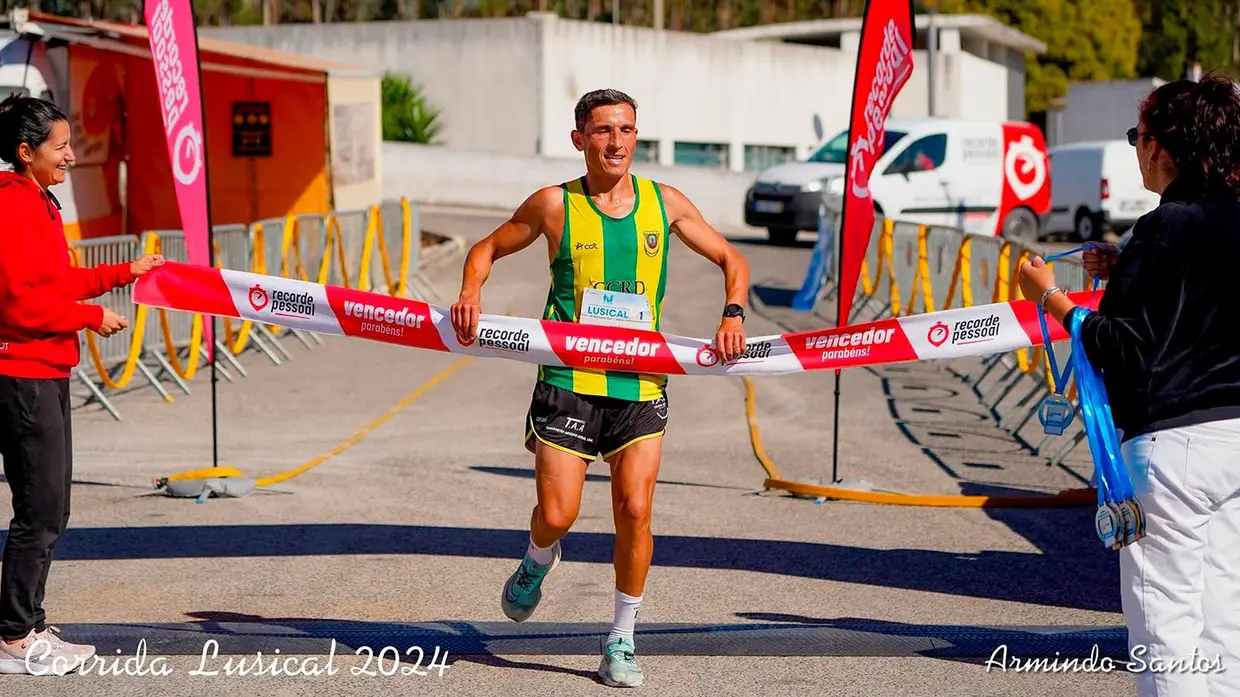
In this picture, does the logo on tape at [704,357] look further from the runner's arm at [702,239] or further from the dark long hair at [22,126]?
the dark long hair at [22,126]

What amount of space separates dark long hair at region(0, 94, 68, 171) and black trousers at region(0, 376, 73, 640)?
2.65 ft

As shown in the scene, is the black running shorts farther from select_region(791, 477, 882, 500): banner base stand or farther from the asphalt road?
select_region(791, 477, 882, 500): banner base stand

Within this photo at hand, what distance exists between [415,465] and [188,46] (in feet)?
9.69

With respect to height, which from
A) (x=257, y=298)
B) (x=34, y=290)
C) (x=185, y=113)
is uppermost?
(x=185, y=113)

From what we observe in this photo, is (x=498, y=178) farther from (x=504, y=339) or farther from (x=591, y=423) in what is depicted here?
(x=591, y=423)

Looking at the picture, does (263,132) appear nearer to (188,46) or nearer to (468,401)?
(468,401)

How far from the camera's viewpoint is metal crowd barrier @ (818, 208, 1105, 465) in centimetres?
1193

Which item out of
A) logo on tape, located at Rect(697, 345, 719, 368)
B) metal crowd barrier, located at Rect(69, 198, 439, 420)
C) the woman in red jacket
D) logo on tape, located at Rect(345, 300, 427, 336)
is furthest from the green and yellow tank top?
metal crowd barrier, located at Rect(69, 198, 439, 420)

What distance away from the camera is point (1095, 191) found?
105 feet

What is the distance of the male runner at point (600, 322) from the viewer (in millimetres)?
Result: 5723

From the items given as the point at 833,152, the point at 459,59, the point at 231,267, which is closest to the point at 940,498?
the point at 231,267

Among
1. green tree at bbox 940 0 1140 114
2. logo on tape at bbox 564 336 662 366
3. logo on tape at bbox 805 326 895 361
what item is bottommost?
logo on tape at bbox 805 326 895 361

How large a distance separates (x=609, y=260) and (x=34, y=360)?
203 centimetres

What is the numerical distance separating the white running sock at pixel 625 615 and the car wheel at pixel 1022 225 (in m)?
21.9
